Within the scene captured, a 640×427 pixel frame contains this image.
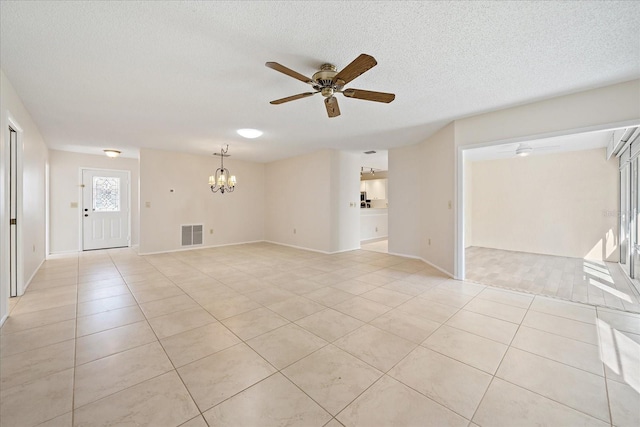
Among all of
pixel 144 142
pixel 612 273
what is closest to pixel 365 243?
pixel 612 273

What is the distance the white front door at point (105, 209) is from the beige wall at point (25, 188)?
144cm

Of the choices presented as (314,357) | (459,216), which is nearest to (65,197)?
(314,357)

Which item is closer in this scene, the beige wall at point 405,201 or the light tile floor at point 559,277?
the light tile floor at point 559,277

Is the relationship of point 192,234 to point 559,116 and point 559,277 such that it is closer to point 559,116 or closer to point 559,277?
point 559,116

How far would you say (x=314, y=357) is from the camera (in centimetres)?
192

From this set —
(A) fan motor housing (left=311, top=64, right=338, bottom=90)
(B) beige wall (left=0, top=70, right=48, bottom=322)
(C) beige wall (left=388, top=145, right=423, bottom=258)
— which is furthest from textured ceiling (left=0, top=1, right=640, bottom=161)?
(C) beige wall (left=388, top=145, right=423, bottom=258)

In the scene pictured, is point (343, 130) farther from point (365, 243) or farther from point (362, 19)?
point (365, 243)

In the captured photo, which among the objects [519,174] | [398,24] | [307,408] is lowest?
[307,408]

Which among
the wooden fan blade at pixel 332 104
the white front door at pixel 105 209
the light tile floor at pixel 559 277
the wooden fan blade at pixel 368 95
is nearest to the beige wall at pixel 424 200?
the light tile floor at pixel 559 277

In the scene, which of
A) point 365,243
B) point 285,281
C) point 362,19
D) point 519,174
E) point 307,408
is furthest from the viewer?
point 365,243

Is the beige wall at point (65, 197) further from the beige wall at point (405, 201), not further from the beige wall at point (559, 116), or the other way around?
the beige wall at point (559, 116)

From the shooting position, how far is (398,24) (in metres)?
1.86

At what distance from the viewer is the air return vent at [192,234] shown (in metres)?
6.62

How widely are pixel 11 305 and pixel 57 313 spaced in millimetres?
721
